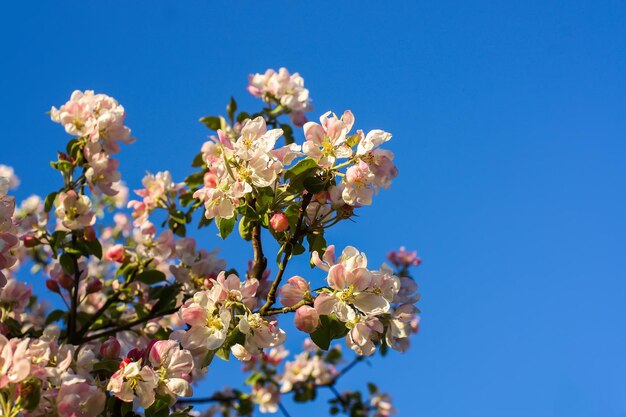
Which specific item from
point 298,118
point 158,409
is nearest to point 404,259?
point 298,118

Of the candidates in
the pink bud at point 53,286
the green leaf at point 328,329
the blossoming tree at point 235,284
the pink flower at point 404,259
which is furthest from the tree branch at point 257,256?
the pink flower at point 404,259

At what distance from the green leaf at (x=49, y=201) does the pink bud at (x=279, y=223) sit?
1.29 m

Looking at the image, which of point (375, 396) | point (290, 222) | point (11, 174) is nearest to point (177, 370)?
point (290, 222)

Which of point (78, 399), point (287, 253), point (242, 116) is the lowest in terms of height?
point (78, 399)

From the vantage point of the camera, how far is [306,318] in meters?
1.91

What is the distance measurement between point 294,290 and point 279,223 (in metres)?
0.21

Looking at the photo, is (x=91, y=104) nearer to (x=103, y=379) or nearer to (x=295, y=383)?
(x=103, y=379)

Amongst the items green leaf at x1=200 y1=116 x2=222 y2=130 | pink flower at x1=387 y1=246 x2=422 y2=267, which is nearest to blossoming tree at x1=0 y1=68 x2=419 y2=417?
green leaf at x1=200 y1=116 x2=222 y2=130

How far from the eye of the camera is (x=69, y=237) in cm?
300

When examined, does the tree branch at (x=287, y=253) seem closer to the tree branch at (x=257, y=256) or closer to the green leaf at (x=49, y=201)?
the tree branch at (x=257, y=256)

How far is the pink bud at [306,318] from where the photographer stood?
1.91 metres

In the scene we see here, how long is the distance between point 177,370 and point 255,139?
737mm

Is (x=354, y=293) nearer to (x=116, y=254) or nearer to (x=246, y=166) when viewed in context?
(x=246, y=166)

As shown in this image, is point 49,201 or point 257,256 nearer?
point 257,256
